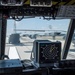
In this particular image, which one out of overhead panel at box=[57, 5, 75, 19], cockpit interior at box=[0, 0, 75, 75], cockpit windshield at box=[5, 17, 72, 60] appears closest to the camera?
cockpit interior at box=[0, 0, 75, 75]

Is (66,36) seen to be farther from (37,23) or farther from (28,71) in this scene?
(28,71)

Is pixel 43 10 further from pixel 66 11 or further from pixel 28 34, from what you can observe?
pixel 28 34

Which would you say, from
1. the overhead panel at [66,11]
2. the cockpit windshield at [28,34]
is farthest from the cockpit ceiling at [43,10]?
the cockpit windshield at [28,34]

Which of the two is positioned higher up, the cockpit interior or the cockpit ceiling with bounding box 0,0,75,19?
the cockpit ceiling with bounding box 0,0,75,19

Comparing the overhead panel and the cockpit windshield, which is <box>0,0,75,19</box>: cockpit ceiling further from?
the cockpit windshield

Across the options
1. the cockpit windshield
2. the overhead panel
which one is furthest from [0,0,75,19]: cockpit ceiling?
the cockpit windshield

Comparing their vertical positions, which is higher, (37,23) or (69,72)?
(37,23)

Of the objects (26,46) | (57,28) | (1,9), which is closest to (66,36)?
(57,28)

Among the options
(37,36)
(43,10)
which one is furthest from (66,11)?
(37,36)

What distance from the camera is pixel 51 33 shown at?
20.6 feet

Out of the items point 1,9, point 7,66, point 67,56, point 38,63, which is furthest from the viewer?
point 67,56

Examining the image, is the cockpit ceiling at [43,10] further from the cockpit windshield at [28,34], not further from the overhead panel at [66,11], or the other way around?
the cockpit windshield at [28,34]

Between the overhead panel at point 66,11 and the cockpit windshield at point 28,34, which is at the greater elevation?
the overhead panel at point 66,11

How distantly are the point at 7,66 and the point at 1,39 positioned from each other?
2463mm
